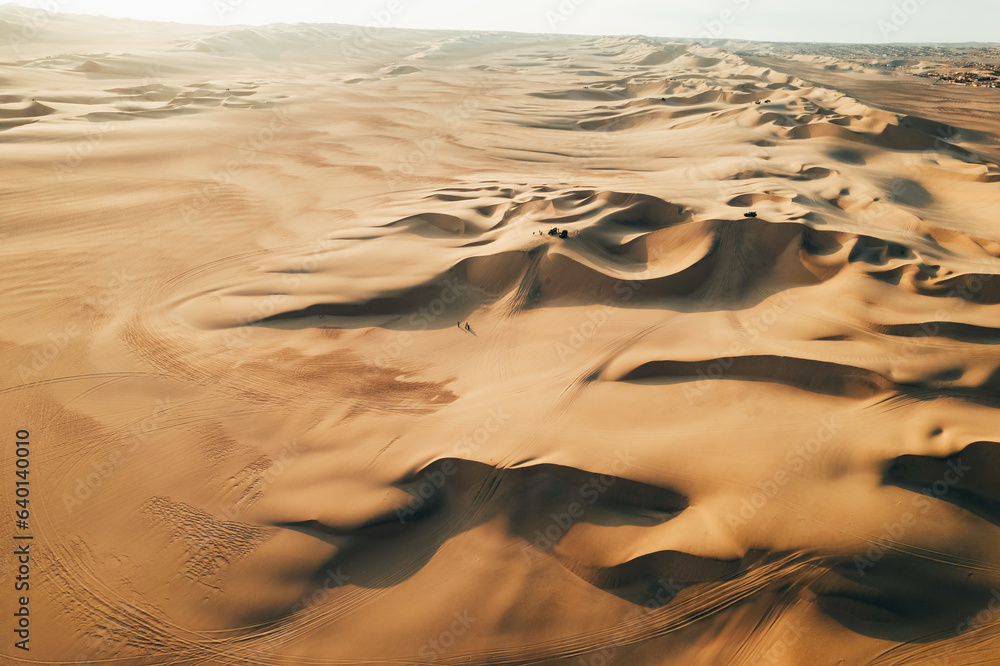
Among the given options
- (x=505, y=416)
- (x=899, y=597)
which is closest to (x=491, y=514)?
(x=505, y=416)

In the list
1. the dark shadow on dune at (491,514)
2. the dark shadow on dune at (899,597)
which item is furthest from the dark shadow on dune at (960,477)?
the dark shadow on dune at (491,514)

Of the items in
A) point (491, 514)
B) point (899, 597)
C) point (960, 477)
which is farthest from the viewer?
point (491, 514)

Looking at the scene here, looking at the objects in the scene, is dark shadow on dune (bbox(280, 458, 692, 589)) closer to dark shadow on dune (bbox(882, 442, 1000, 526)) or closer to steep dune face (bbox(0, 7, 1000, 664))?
steep dune face (bbox(0, 7, 1000, 664))

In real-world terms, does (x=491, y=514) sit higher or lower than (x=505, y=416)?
lower

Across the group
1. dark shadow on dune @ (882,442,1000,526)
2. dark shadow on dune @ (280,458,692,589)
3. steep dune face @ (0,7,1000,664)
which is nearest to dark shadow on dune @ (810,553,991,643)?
steep dune face @ (0,7,1000,664)

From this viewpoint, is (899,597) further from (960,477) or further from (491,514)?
(491,514)

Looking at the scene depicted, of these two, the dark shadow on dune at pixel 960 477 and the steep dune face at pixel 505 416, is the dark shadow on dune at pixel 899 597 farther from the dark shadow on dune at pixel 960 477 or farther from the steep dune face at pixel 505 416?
the dark shadow on dune at pixel 960 477

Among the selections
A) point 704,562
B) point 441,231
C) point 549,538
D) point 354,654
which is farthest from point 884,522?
point 441,231

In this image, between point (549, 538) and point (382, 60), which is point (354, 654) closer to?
point (549, 538)
